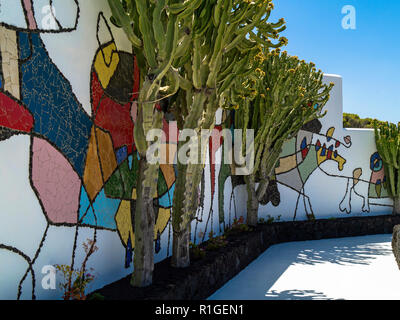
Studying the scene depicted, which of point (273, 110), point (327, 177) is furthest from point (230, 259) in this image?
point (327, 177)

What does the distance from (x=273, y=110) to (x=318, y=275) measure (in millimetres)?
2864

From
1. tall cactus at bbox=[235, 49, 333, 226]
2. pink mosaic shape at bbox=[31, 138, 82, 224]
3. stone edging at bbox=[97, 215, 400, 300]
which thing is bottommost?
stone edging at bbox=[97, 215, 400, 300]

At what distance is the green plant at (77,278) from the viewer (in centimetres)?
271

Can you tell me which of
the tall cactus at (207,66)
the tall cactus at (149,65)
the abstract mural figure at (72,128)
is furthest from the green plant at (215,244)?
the tall cactus at (149,65)

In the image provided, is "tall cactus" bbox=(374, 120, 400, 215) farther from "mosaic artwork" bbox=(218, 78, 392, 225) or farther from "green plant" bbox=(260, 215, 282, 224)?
"green plant" bbox=(260, 215, 282, 224)

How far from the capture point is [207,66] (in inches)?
162

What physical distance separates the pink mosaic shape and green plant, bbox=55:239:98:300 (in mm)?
326

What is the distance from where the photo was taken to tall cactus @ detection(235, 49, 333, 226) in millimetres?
6473

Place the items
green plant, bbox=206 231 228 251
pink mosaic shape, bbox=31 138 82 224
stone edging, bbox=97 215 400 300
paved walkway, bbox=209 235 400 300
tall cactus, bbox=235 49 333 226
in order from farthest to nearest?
tall cactus, bbox=235 49 333 226
green plant, bbox=206 231 228 251
paved walkway, bbox=209 235 400 300
stone edging, bbox=97 215 400 300
pink mosaic shape, bbox=31 138 82 224

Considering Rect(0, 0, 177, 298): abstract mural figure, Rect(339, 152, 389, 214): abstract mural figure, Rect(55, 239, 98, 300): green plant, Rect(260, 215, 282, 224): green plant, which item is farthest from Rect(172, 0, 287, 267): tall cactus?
Rect(339, 152, 389, 214): abstract mural figure

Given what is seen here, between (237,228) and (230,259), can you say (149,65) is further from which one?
(237,228)

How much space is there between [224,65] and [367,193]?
693 cm

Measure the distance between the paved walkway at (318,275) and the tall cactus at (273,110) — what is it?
1334mm

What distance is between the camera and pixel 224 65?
4383mm
